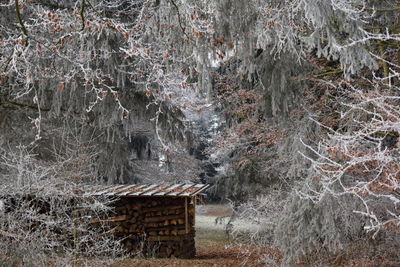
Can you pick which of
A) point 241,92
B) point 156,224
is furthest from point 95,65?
point 156,224

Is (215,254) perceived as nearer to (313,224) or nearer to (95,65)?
(313,224)

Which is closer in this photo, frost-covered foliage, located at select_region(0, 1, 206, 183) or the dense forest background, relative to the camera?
the dense forest background

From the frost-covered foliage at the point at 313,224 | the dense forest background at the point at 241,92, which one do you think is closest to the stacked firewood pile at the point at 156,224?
the dense forest background at the point at 241,92

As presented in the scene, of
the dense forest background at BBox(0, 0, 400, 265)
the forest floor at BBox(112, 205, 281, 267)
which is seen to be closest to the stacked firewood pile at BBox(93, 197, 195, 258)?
the forest floor at BBox(112, 205, 281, 267)

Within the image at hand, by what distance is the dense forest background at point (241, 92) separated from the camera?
5.34 m

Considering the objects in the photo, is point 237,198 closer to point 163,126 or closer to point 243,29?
point 163,126

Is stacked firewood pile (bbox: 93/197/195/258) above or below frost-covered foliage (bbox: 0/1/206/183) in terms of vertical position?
below

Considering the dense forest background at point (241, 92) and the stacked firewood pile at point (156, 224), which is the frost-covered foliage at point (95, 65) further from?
the stacked firewood pile at point (156, 224)

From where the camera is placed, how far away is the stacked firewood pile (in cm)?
1101

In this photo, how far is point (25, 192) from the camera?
20.4ft

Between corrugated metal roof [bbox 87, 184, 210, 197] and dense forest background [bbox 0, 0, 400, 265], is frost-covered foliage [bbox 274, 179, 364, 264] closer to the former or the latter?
dense forest background [bbox 0, 0, 400, 265]

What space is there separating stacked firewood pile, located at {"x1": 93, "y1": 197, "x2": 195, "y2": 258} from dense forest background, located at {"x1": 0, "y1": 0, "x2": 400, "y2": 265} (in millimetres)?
1154

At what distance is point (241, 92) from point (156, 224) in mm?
3662

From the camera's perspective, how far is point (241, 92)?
10656 mm
